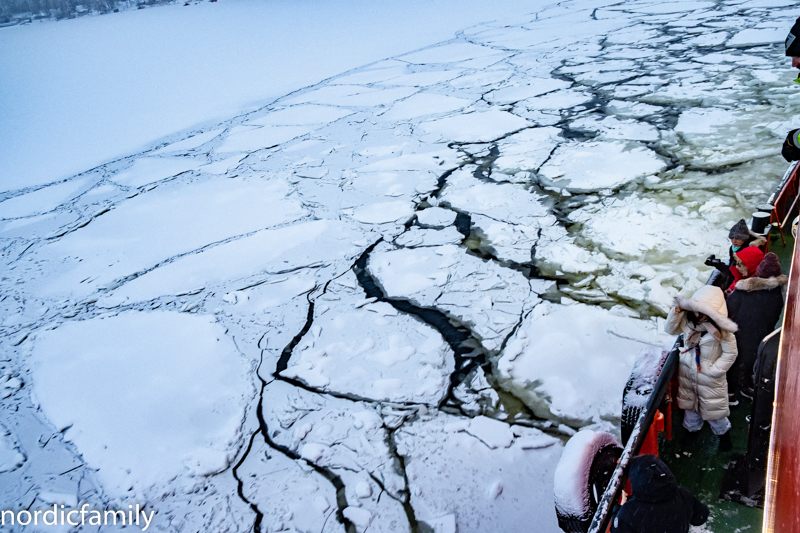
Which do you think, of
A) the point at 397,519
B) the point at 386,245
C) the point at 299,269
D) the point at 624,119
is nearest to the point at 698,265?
the point at 386,245

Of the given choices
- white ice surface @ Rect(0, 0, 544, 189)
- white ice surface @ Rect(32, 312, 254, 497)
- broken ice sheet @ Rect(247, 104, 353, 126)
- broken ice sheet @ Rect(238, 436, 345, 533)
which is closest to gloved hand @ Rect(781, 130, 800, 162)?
broken ice sheet @ Rect(238, 436, 345, 533)

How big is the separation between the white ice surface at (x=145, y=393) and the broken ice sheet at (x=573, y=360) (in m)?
1.16

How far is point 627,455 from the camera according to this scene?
105 cm

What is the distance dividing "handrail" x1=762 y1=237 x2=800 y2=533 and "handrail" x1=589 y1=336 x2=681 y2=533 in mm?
410

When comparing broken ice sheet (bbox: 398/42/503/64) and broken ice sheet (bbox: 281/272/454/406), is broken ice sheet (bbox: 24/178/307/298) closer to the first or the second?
broken ice sheet (bbox: 281/272/454/406)

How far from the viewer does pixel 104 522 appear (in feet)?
5.34

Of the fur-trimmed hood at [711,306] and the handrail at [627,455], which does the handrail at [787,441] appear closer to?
the handrail at [627,455]

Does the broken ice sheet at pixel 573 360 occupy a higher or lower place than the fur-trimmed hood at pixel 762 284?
lower

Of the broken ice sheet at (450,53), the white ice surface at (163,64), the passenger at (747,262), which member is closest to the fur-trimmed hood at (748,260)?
the passenger at (747,262)

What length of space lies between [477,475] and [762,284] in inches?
42.4

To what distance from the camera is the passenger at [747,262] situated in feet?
5.89

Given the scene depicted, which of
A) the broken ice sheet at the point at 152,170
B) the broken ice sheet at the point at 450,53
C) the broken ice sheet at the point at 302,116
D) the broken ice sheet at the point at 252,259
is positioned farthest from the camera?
the broken ice sheet at the point at 450,53

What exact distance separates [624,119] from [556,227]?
2067 mm

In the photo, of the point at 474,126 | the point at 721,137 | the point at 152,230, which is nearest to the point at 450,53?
the point at 474,126
